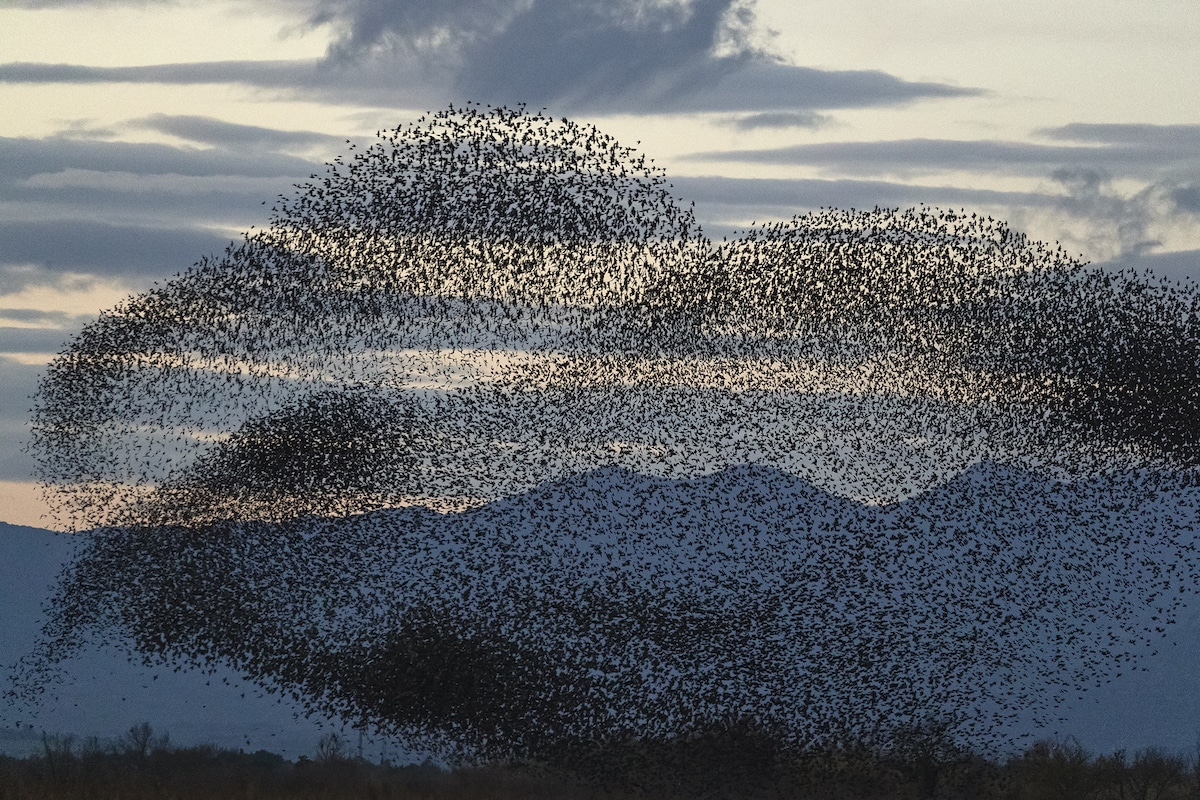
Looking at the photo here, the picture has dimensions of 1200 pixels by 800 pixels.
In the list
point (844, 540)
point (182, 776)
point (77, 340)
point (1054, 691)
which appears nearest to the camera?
point (182, 776)

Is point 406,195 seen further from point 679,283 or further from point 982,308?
point 982,308

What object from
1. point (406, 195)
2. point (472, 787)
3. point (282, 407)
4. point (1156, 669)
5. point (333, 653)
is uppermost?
point (406, 195)

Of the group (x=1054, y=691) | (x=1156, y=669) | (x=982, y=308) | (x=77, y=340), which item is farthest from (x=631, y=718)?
(x=1156, y=669)

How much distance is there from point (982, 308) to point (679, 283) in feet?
28.7

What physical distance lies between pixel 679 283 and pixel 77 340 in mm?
17591

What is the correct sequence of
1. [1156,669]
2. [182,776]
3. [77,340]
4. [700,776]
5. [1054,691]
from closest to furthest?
[700,776] → [182,776] → [77,340] → [1054,691] → [1156,669]

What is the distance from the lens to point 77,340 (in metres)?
38.0

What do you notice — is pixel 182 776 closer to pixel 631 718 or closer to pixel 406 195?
pixel 631 718

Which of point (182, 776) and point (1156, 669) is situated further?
point (1156, 669)

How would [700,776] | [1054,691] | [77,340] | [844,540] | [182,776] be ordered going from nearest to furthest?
[700,776] < [182,776] < [77,340] < [844,540] < [1054,691]

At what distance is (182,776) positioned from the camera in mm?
35688

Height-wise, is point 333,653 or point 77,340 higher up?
point 77,340

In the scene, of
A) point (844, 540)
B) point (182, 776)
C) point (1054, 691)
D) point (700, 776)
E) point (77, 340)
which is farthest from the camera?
point (1054, 691)

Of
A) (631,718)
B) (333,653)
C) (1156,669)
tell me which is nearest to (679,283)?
(631,718)
